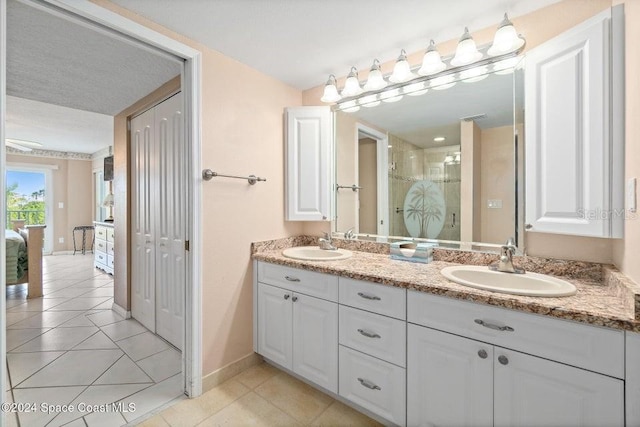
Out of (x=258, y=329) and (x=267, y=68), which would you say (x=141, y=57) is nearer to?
(x=267, y=68)

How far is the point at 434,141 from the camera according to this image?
6.09ft

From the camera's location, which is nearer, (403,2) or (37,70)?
(403,2)

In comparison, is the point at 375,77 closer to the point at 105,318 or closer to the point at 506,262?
the point at 506,262

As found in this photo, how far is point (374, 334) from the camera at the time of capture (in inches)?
57.3

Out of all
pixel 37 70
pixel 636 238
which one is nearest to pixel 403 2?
pixel 636 238

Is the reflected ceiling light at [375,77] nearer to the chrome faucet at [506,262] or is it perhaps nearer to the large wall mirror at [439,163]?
the large wall mirror at [439,163]

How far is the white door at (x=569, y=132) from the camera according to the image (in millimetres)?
1157

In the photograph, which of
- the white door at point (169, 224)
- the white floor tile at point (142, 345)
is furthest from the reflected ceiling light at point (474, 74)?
the white floor tile at point (142, 345)

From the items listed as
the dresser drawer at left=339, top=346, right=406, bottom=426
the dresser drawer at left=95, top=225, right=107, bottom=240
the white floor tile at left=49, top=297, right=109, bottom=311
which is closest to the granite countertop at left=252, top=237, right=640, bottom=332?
the dresser drawer at left=339, top=346, right=406, bottom=426

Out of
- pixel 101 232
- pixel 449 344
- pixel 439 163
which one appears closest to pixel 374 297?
pixel 449 344

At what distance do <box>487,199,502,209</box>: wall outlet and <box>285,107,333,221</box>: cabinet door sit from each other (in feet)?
3.65

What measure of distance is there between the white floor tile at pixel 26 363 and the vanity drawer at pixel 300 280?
167 cm

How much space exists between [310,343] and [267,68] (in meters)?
1.92

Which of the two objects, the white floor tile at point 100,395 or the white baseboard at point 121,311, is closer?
the white floor tile at point 100,395
